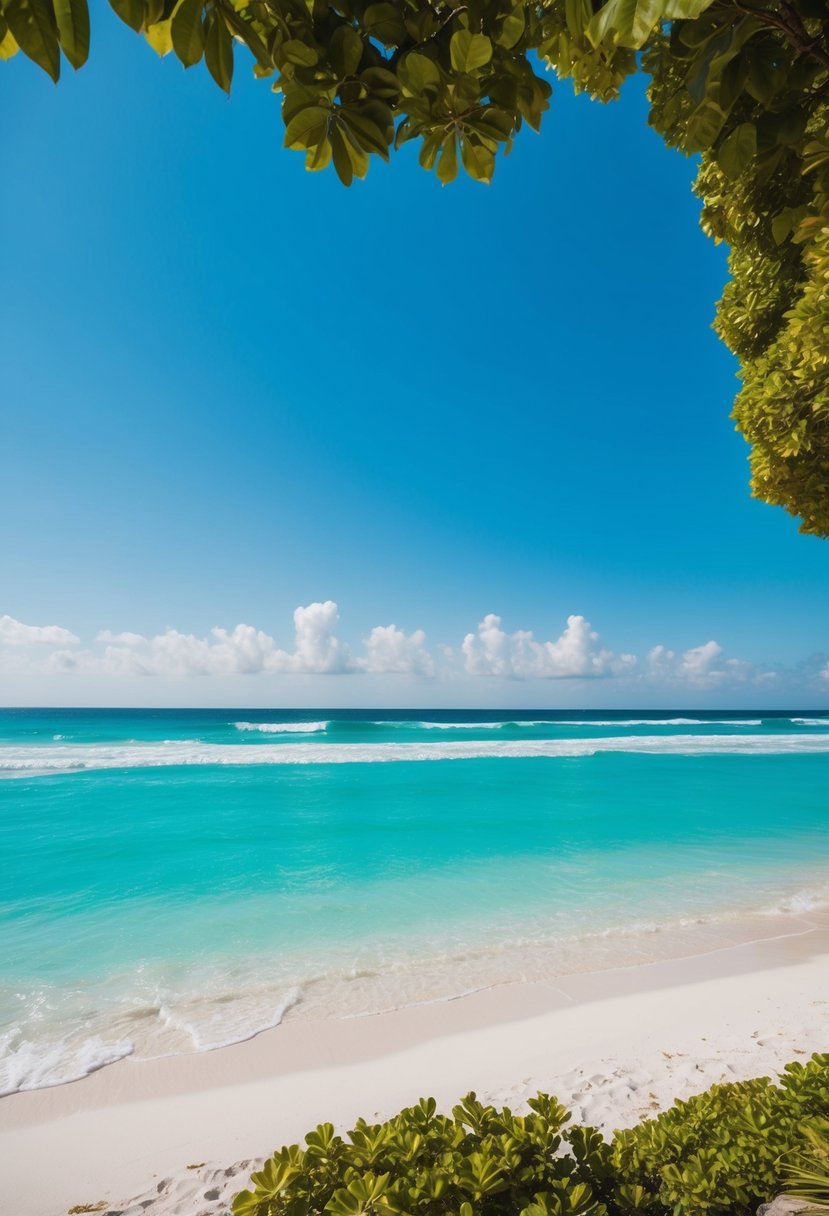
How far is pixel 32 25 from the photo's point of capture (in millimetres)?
921

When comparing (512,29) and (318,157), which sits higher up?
(512,29)

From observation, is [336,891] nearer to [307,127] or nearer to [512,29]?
[307,127]

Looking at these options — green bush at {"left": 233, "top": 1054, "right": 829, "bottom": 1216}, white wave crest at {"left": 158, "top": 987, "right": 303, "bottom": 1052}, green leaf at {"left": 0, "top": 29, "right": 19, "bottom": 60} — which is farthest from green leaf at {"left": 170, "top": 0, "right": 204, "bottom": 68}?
white wave crest at {"left": 158, "top": 987, "right": 303, "bottom": 1052}

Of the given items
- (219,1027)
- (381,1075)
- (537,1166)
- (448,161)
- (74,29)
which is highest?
(448,161)

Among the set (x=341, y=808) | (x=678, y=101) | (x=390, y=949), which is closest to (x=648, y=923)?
(x=390, y=949)

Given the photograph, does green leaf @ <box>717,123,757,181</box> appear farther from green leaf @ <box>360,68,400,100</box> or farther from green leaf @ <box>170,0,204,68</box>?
green leaf @ <box>170,0,204,68</box>

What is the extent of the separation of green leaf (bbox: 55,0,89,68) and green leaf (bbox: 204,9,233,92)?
235mm

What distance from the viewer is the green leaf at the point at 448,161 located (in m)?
1.51

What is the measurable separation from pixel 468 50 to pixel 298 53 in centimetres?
38

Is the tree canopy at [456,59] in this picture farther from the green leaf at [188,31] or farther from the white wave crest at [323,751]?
the white wave crest at [323,751]

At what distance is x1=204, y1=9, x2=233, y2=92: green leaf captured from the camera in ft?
3.57

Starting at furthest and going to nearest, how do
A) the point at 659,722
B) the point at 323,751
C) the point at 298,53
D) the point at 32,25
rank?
the point at 659,722, the point at 323,751, the point at 298,53, the point at 32,25

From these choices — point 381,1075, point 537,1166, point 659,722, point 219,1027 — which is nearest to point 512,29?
point 537,1166

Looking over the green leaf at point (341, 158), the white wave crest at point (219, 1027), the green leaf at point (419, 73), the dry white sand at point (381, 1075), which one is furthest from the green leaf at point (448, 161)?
the white wave crest at point (219, 1027)
